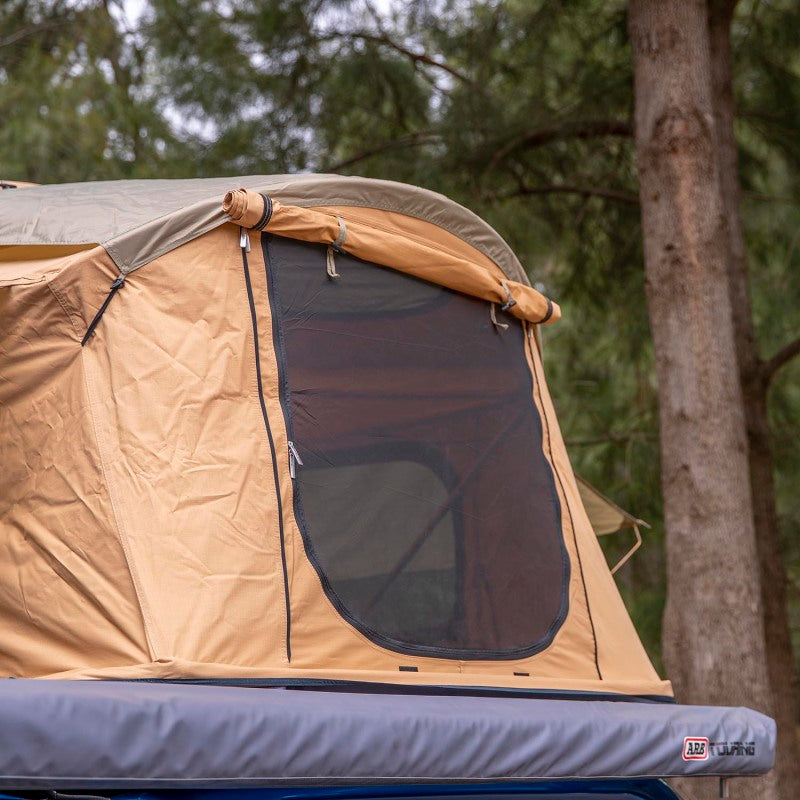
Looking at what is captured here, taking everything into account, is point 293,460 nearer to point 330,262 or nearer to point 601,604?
point 330,262

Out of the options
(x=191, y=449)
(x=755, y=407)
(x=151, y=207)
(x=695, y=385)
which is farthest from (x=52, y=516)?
(x=755, y=407)

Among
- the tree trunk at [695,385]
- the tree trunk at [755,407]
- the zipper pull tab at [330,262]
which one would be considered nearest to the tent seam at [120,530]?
the zipper pull tab at [330,262]

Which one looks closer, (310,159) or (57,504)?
(57,504)

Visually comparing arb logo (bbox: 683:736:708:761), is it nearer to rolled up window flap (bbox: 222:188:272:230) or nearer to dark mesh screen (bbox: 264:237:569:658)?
dark mesh screen (bbox: 264:237:569:658)

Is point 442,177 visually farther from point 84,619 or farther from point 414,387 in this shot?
point 84,619

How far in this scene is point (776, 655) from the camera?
6.87 meters

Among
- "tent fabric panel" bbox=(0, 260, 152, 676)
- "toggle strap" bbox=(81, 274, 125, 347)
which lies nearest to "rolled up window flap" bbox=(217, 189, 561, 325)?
"toggle strap" bbox=(81, 274, 125, 347)

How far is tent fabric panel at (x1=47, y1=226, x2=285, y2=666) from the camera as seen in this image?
2.62 metres

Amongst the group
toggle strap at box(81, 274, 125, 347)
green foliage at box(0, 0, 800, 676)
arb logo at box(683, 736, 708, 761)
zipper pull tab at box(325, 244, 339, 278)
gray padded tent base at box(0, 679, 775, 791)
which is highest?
green foliage at box(0, 0, 800, 676)

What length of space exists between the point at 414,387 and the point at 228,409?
2.15ft

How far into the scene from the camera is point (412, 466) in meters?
3.23

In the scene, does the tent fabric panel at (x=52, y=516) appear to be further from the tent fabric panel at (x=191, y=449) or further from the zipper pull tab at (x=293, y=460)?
the zipper pull tab at (x=293, y=460)

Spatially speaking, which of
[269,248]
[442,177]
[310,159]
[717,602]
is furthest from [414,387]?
[310,159]

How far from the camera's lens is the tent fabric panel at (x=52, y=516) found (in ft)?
8.53
